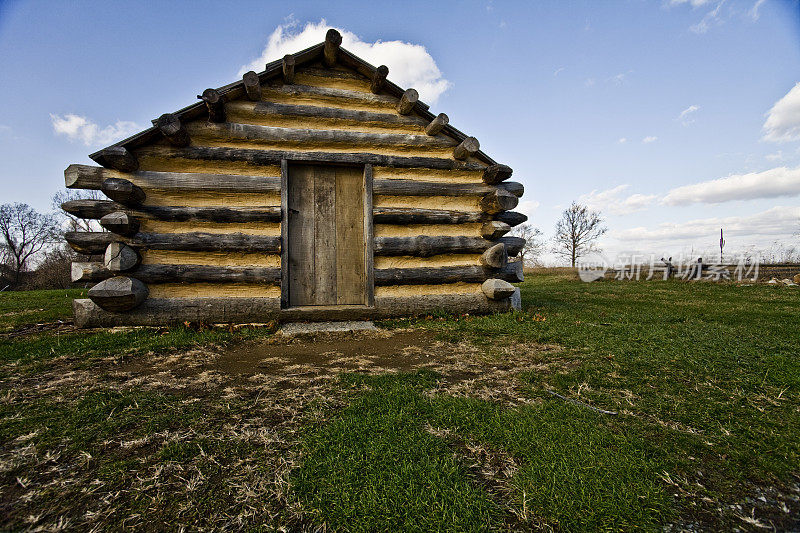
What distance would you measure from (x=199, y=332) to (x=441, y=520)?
4193 millimetres

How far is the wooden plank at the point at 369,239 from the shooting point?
551 cm

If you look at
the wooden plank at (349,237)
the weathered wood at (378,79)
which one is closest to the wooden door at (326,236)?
the wooden plank at (349,237)

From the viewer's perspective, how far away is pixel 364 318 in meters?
5.39

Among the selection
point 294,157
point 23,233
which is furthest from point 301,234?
point 23,233

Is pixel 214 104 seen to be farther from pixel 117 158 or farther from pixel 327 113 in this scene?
pixel 327 113

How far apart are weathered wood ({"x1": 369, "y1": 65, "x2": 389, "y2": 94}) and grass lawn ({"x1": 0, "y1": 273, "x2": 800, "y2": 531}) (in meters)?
4.56

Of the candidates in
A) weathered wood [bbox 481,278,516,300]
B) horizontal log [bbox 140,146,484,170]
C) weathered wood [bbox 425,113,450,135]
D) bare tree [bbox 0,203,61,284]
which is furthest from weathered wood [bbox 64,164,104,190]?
bare tree [bbox 0,203,61,284]

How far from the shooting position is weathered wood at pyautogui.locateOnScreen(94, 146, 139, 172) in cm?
440

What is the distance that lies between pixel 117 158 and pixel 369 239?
358cm

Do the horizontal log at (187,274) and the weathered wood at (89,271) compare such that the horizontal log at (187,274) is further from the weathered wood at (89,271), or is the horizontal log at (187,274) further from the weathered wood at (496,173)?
the weathered wood at (496,173)

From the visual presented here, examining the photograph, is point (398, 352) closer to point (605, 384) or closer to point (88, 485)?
point (605, 384)

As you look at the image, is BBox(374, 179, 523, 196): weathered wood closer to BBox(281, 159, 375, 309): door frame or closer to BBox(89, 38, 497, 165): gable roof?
BBox(281, 159, 375, 309): door frame

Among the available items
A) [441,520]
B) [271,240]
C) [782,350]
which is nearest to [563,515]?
[441,520]

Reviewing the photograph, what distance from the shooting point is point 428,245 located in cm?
567
